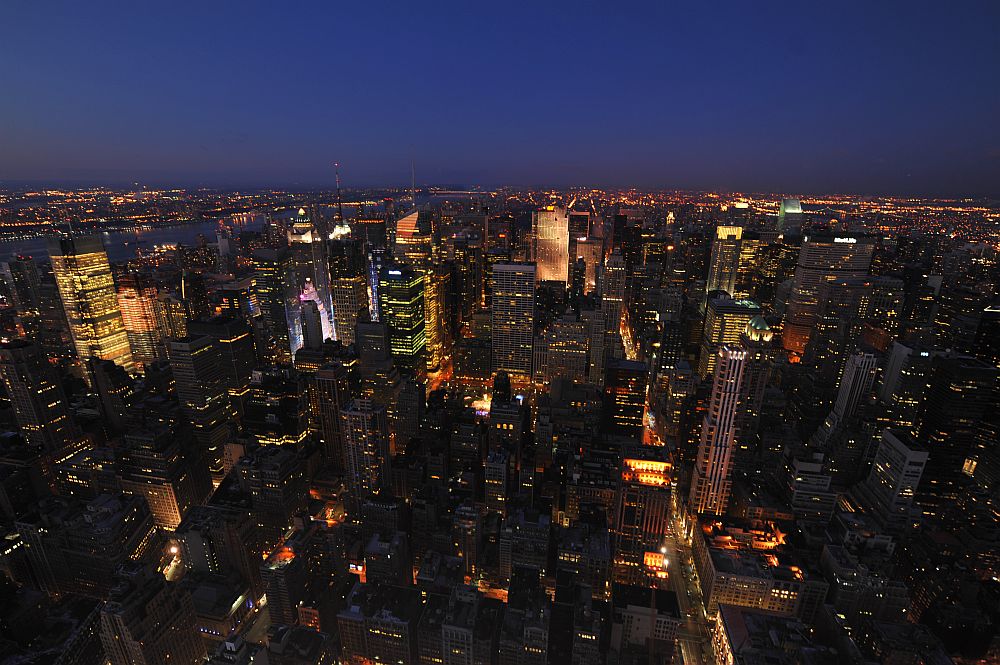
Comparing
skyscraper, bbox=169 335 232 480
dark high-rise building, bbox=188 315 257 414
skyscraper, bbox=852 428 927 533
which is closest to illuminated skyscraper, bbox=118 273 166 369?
dark high-rise building, bbox=188 315 257 414

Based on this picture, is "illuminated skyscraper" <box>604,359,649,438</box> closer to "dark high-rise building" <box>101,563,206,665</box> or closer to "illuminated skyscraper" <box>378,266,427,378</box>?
"illuminated skyscraper" <box>378,266,427,378</box>

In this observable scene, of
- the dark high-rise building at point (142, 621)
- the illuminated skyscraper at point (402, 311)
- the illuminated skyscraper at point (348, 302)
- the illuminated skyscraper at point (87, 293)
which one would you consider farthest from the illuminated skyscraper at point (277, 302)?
the dark high-rise building at point (142, 621)

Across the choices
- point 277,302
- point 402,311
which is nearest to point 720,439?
point 402,311

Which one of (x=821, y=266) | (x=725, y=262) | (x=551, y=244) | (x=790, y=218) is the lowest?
(x=725, y=262)

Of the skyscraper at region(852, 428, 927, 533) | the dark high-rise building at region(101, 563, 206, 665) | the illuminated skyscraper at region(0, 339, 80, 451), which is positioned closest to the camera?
the dark high-rise building at region(101, 563, 206, 665)

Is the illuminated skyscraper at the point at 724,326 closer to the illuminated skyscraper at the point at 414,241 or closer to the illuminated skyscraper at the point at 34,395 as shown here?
the illuminated skyscraper at the point at 414,241

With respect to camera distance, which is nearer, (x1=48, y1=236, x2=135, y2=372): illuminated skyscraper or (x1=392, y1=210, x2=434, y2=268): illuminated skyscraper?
(x1=48, y1=236, x2=135, y2=372): illuminated skyscraper

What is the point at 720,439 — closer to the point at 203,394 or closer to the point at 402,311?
the point at 402,311
